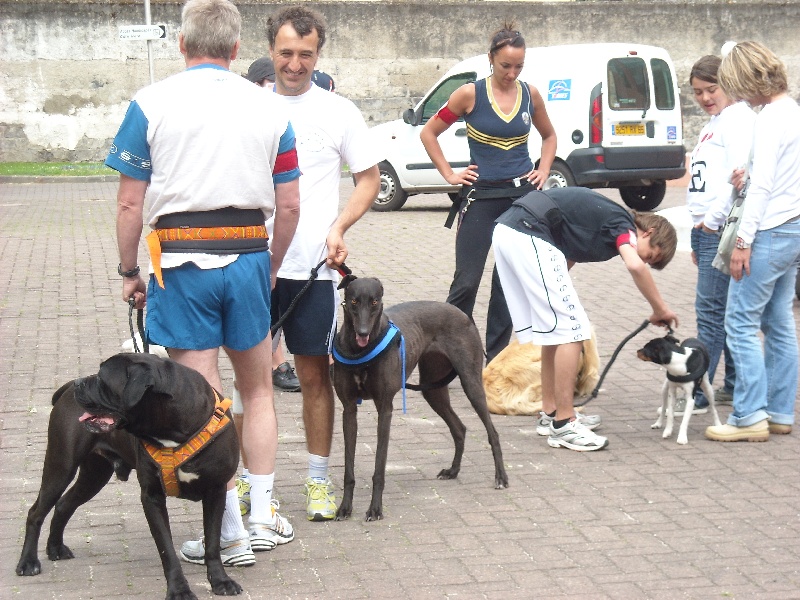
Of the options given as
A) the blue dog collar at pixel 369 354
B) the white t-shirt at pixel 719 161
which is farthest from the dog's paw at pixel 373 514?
the white t-shirt at pixel 719 161

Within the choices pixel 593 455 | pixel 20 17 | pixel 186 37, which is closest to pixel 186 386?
pixel 186 37

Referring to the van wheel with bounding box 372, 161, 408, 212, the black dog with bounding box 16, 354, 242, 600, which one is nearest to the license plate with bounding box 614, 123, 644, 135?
the van wheel with bounding box 372, 161, 408, 212

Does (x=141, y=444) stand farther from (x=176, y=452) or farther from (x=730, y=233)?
(x=730, y=233)

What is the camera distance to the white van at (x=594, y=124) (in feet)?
56.0

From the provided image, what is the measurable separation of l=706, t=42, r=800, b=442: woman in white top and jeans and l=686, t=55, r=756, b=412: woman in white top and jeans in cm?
39

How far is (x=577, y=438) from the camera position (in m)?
6.40

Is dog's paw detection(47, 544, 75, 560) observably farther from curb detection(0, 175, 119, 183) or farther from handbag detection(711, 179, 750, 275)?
curb detection(0, 175, 119, 183)

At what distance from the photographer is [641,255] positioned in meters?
6.36

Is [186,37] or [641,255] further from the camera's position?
[641,255]

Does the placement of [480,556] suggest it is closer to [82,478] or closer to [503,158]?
[82,478]

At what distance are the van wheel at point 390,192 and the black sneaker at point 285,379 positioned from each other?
402 inches

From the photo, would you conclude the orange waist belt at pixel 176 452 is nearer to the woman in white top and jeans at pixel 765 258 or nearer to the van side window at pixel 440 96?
the woman in white top and jeans at pixel 765 258

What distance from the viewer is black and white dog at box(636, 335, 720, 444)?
660 cm

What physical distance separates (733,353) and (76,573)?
374 centimetres
